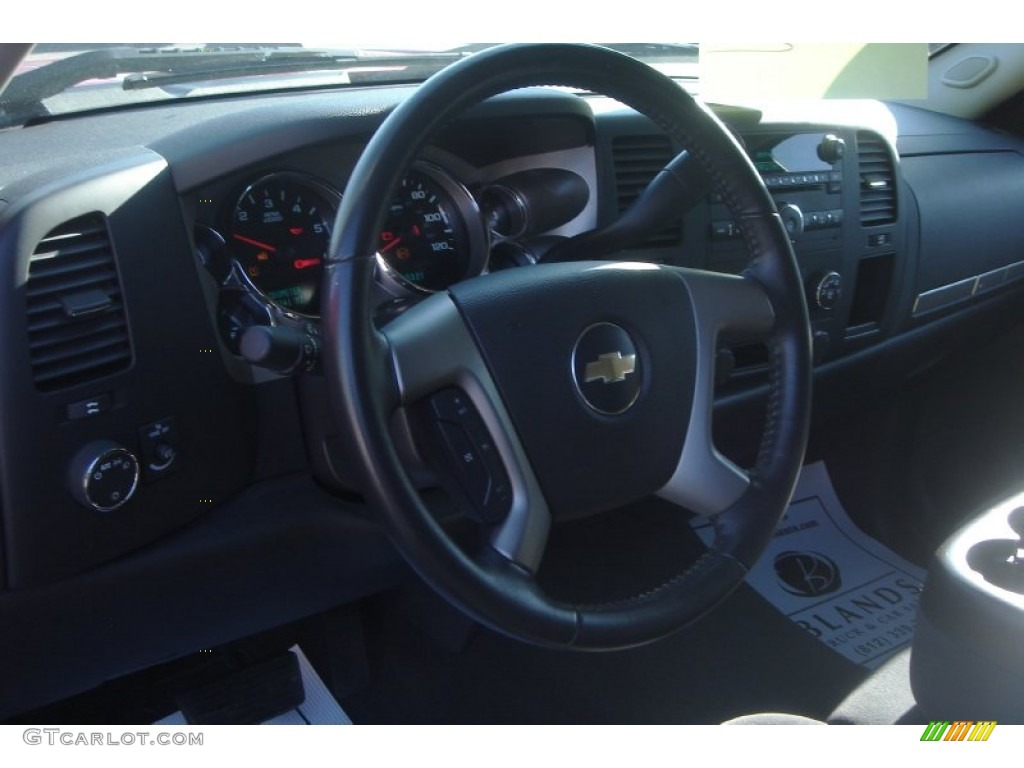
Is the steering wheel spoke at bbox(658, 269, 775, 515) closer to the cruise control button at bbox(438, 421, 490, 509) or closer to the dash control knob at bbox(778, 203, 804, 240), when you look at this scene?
the cruise control button at bbox(438, 421, 490, 509)

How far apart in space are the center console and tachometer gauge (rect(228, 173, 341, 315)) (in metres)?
0.81

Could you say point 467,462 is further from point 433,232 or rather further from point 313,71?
point 313,71

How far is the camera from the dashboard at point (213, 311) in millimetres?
1136

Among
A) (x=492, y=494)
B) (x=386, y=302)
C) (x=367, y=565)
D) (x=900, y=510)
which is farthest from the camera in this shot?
(x=900, y=510)

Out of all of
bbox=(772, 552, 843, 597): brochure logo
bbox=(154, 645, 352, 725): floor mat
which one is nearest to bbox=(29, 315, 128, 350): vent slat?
bbox=(154, 645, 352, 725): floor mat

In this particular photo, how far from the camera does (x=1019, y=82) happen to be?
251cm

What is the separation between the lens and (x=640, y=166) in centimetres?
169

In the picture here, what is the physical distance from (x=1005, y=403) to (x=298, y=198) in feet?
6.03

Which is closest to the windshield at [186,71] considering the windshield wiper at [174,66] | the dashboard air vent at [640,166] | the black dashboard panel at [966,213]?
the windshield wiper at [174,66]

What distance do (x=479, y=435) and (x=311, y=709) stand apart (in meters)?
0.80
